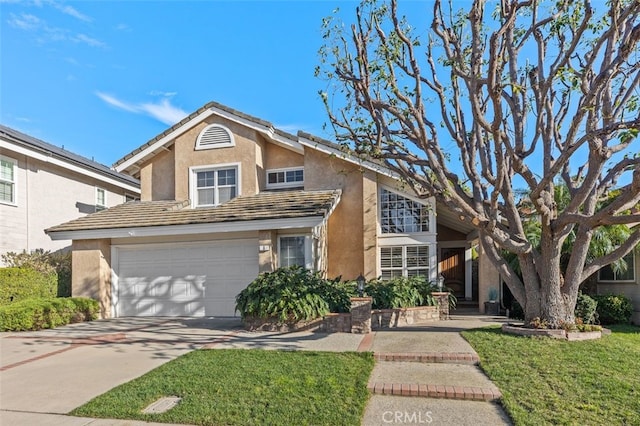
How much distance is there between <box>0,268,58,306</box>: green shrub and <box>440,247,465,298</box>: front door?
52.2ft

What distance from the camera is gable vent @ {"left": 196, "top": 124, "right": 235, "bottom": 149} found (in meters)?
14.6

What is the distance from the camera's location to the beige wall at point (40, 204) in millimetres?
14414

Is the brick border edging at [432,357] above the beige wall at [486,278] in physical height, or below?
below

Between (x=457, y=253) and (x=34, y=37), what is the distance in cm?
1722

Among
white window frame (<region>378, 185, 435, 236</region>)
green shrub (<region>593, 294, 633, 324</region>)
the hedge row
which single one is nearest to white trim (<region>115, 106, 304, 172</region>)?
white window frame (<region>378, 185, 435, 236</region>)

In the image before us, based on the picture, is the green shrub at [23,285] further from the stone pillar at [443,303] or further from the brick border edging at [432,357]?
the stone pillar at [443,303]

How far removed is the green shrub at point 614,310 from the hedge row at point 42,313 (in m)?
15.8

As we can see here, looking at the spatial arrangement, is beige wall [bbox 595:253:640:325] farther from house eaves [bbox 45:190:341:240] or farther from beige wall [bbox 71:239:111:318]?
beige wall [bbox 71:239:111:318]

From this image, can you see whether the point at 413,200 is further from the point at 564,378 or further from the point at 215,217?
the point at 564,378

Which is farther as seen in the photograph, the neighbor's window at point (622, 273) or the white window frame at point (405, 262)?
the white window frame at point (405, 262)

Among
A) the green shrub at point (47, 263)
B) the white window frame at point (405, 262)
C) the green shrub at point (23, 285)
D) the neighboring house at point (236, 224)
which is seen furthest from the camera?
the green shrub at point (47, 263)

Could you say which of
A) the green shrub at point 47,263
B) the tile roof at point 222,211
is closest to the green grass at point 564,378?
the tile roof at point 222,211

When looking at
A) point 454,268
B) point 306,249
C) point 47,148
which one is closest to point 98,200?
point 47,148

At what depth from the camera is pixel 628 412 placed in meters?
4.63
